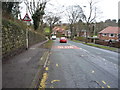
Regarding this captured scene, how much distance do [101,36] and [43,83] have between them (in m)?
57.9

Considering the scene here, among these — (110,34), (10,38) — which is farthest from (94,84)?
(110,34)

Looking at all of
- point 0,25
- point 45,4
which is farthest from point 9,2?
point 45,4

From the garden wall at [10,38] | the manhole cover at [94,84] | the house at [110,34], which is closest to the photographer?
the manhole cover at [94,84]

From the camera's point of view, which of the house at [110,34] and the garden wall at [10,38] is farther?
the house at [110,34]

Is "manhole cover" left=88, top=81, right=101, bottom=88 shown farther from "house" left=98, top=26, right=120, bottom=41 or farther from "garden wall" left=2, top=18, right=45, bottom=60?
"house" left=98, top=26, right=120, bottom=41

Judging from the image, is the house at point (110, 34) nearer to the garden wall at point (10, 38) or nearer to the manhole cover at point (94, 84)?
the garden wall at point (10, 38)

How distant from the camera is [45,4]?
1075 inches

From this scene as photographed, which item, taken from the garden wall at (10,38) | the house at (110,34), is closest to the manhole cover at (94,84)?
the garden wall at (10,38)

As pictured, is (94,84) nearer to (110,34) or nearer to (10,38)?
(10,38)

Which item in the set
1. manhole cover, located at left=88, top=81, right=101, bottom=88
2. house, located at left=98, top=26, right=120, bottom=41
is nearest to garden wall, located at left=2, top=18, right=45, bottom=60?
manhole cover, located at left=88, top=81, right=101, bottom=88

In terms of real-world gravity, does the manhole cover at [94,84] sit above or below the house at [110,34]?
below

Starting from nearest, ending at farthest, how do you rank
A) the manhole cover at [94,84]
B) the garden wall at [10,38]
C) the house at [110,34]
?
the manhole cover at [94,84] → the garden wall at [10,38] → the house at [110,34]

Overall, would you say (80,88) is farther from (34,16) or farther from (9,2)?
(34,16)

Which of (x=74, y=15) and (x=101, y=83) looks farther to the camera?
(x=74, y=15)
